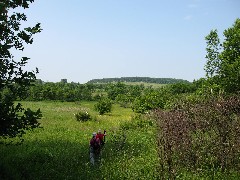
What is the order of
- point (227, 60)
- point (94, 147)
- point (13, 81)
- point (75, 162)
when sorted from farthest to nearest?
point (227, 60) < point (75, 162) < point (94, 147) < point (13, 81)

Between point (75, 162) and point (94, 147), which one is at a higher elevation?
point (94, 147)

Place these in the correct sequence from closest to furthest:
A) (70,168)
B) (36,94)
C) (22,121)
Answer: (22,121)
(70,168)
(36,94)

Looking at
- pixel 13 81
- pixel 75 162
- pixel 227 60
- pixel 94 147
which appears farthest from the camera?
pixel 227 60

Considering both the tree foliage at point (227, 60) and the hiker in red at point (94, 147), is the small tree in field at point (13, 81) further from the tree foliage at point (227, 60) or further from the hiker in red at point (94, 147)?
the tree foliage at point (227, 60)

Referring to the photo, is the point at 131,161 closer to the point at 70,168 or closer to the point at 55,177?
the point at 70,168

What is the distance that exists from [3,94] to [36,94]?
9340 centimetres

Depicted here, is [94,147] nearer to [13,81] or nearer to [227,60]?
[13,81]

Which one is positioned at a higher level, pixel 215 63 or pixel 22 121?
pixel 215 63

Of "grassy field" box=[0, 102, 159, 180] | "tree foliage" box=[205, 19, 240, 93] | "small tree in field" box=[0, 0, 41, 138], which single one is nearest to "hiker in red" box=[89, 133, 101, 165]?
"grassy field" box=[0, 102, 159, 180]

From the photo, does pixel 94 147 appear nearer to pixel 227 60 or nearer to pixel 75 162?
pixel 75 162

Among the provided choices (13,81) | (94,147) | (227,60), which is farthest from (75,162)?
Result: (227,60)

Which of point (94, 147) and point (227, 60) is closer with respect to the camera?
point (94, 147)

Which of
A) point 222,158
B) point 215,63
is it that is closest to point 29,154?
point 222,158

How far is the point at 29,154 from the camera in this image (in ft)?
60.4
